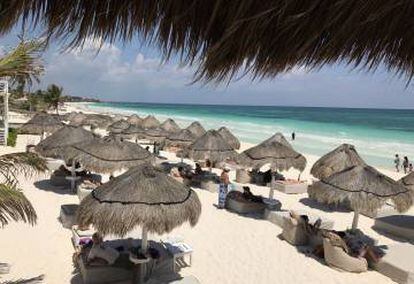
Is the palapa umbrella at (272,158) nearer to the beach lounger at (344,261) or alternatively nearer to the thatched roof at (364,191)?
the thatched roof at (364,191)

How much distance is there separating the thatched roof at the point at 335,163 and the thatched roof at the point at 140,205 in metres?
7.99

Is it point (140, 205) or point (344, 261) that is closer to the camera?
point (140, 205)

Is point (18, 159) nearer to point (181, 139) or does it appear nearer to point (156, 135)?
point (181, 139)

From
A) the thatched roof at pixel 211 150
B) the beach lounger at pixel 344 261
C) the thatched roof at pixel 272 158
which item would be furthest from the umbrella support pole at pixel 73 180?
the beach lounger at pixel 344 261

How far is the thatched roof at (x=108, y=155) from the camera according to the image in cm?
1058

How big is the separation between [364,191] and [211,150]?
608 centimetres

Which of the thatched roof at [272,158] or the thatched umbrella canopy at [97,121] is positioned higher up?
the thatched roof at [272,158]

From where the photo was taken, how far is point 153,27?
1.65 m

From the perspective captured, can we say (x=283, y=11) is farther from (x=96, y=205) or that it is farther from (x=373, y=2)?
(x=96, y=205)

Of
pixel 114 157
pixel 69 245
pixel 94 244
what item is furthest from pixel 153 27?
pixel 114 157

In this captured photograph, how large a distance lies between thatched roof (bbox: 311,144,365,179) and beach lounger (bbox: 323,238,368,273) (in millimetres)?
5853

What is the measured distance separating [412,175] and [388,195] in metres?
4.23

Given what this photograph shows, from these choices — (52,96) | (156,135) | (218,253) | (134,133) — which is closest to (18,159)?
(218,253)

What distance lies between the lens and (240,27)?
61.2 inches
